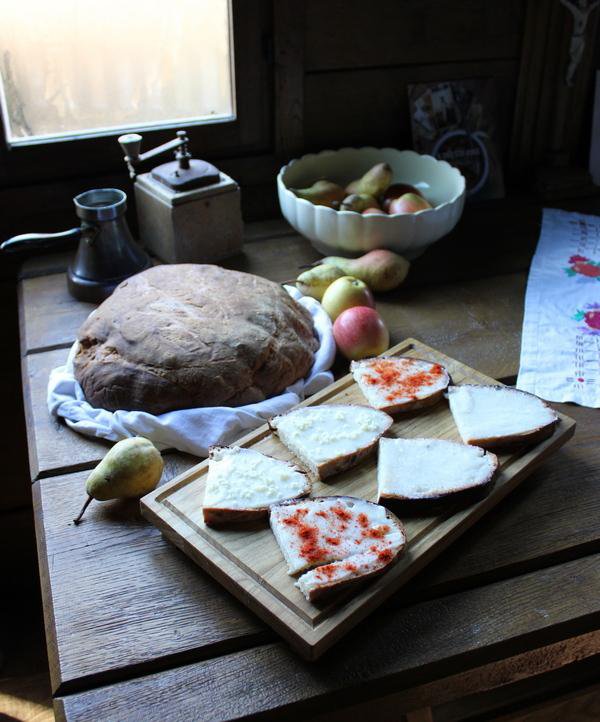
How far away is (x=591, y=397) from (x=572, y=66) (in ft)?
2.99

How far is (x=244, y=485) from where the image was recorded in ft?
2.88

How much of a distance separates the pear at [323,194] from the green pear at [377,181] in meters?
0.05

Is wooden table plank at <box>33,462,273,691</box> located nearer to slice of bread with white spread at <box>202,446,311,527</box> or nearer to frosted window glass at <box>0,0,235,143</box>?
slice of bread with white spread at <box>202,446,311,527</box>

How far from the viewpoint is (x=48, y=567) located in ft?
2.79

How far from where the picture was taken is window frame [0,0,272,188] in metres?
1.46

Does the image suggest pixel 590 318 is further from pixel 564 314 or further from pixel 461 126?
pixel 461 126

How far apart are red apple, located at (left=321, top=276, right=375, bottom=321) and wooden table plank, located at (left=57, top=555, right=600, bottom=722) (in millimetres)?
559

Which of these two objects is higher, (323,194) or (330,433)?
(323,194)

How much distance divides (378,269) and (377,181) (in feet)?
0.75

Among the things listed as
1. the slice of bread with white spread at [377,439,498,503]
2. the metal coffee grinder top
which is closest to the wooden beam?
the metal coffee grinder top

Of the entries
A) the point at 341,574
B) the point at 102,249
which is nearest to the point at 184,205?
the point at 102,249

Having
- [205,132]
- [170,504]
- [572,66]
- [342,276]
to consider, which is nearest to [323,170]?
[205,132]

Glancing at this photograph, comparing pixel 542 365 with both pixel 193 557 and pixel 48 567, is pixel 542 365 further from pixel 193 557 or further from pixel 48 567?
pixel 48 567

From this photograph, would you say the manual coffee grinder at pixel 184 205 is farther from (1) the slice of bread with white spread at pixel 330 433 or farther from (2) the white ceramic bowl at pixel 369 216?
(1) the slice of bread with white spread at pixel 330 433
